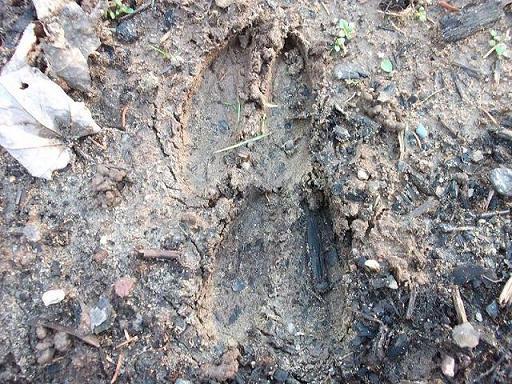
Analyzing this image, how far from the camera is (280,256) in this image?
88.7 inches

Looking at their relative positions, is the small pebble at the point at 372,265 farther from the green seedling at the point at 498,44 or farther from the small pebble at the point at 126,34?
the small pebble at the point at 126,34

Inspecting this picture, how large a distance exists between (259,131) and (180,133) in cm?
33

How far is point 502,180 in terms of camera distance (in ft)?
6.89

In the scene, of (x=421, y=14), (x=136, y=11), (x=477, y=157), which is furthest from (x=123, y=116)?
(x=477, y=157)

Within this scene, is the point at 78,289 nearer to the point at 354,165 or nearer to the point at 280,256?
the point at 280,256

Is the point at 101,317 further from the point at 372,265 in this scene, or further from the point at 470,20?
the point at 470,20

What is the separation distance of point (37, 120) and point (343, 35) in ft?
4.28

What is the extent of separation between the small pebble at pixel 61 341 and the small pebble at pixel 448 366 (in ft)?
4.52

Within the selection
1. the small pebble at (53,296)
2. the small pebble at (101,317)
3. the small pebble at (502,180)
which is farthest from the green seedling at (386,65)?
the small pebble at (53,296)

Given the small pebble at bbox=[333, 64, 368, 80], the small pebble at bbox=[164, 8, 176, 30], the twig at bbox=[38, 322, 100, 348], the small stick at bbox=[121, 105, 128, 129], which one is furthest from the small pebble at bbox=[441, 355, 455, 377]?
the small pebble at bbox=[164, 8, 176, 30]

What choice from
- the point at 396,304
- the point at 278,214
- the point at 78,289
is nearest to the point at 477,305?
the point at 396,304

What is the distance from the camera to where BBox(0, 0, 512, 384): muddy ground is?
6.64 ft

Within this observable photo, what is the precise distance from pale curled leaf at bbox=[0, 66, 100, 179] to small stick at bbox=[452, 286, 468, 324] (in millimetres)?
1553

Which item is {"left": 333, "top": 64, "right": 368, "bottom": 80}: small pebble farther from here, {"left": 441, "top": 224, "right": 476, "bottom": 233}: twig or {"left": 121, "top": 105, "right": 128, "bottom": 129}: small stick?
{"left": 121, "top": 105, "right": 128, "bottom": 129}: small stick
